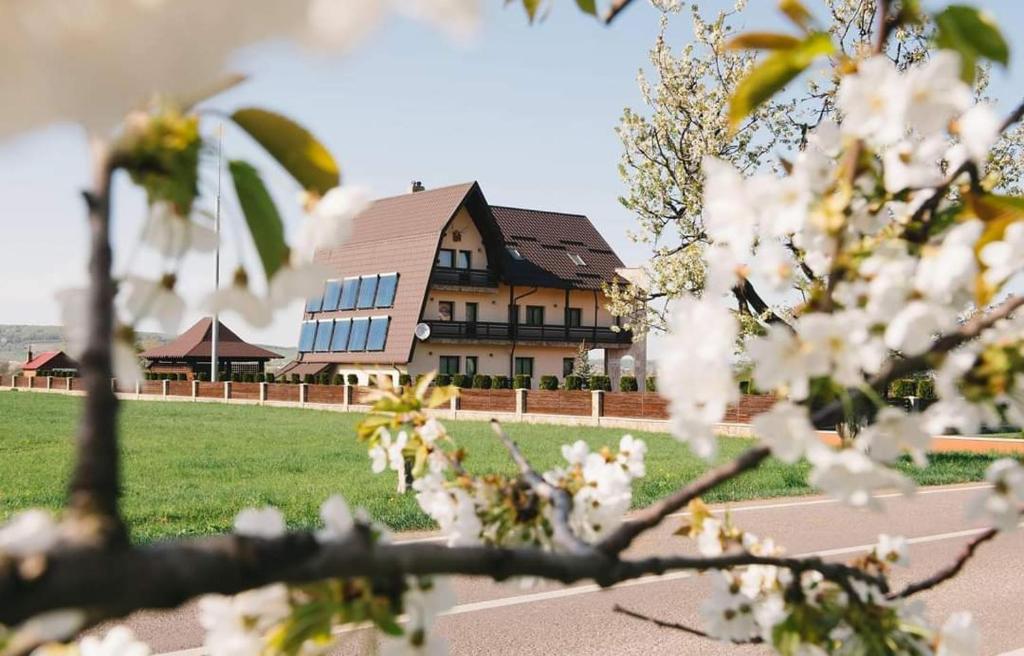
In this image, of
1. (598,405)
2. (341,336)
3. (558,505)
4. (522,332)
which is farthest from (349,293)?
(558,505)

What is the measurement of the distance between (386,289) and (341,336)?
317 centimetres

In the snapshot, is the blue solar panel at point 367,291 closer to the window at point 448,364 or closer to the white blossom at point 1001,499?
the window at point 448,364

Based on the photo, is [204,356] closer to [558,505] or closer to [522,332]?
[522,332]

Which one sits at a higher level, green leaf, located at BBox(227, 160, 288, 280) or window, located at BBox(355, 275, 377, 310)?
window, located at BBox(355, 275, 377, 310)

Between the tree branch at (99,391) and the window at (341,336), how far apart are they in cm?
3948

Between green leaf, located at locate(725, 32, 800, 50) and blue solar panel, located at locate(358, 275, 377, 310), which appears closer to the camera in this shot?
green leaf, located at locate(725, 32, 800, 50)

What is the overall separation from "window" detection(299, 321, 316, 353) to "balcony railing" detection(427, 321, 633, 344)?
6221 mm

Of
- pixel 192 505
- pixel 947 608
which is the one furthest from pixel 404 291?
pixel 947 608

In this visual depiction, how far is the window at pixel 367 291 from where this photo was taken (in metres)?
38.8

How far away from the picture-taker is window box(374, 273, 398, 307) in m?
38.0

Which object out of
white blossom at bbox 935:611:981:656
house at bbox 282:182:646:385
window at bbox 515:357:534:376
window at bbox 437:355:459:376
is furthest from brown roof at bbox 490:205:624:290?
white blossom at bbox 935:611:981:656

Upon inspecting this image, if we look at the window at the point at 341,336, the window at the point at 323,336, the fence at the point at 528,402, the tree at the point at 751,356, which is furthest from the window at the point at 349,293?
the tree at the point at 751,356

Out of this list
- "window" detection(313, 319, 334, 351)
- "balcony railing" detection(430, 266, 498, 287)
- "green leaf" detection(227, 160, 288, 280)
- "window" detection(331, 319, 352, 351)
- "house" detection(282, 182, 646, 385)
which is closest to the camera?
"green leaf" detection(227, 160, 288, 280)

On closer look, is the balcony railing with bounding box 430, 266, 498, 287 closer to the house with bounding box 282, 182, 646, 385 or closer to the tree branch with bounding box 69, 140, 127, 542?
the house with bounding box 282, 182, 646, 385
